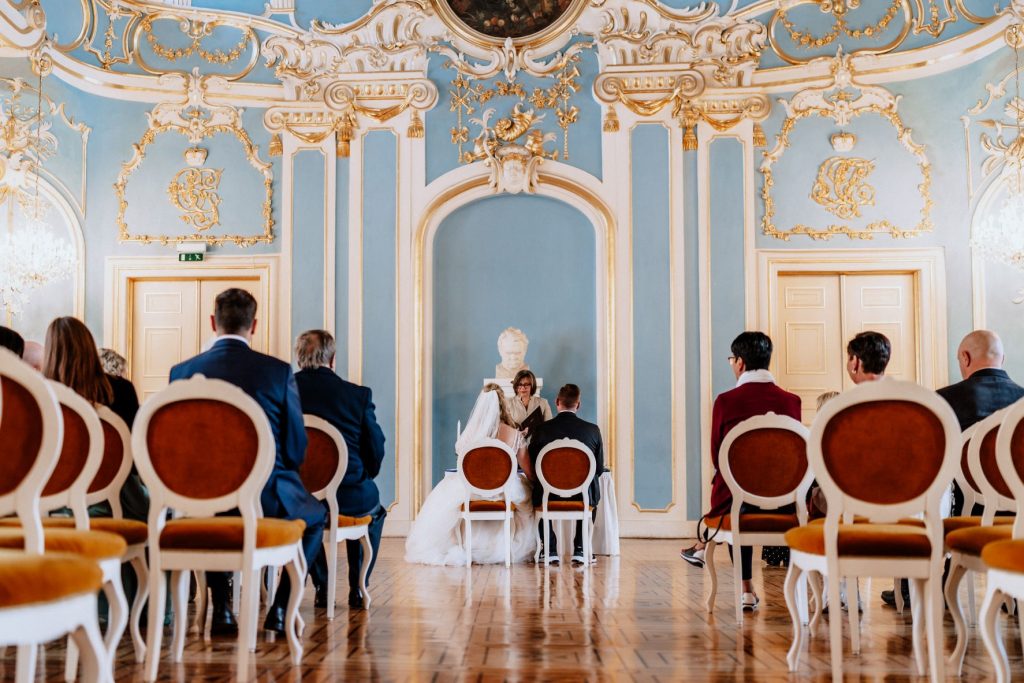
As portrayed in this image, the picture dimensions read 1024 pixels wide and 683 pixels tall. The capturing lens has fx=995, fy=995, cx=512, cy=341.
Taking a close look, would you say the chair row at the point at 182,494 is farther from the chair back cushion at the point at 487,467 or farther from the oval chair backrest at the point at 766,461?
the chair back cushion at the point at 487,467

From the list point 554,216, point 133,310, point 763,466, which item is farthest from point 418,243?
point 763,466

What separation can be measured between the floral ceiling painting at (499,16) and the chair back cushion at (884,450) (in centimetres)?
746

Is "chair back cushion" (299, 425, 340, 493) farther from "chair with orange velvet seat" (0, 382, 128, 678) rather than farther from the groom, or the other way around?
the groom

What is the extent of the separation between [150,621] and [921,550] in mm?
2578

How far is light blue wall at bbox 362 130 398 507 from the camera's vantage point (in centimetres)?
962

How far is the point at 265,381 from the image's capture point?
381cm

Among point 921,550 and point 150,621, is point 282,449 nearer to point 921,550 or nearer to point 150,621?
point 150,621

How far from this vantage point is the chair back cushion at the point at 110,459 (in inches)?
156

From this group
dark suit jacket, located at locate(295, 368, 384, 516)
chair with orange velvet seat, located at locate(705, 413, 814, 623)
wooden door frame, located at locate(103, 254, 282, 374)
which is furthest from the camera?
wooden door frame, located at locate(103, 254, 282, 374)

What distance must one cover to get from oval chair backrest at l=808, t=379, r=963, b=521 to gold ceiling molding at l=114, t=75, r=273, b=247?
7.49 meters

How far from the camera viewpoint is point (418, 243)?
32.1 ft

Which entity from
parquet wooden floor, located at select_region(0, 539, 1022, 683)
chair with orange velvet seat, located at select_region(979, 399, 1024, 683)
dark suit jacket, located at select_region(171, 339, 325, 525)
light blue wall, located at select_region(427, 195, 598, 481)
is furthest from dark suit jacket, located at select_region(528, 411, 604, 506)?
chair with orange velvet seat, located at select_region(979, 399, 1024, 683)

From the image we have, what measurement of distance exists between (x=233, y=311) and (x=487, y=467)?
3294 mm

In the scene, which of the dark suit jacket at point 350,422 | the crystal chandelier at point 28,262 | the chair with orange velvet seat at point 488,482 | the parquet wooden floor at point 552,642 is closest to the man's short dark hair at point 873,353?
the parquet wooden floor at point 552,642
